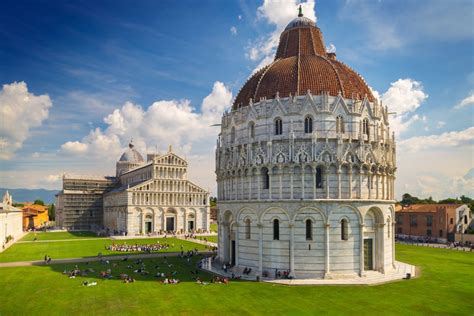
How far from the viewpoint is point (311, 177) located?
4316 centimetres

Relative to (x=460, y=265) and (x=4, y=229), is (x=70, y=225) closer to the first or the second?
(x=4, y=229)

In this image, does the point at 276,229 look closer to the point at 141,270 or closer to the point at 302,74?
the point at 141,270

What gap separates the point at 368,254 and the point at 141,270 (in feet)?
82.2

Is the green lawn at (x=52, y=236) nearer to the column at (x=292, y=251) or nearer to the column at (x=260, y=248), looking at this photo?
the column at (x=260, y=248)

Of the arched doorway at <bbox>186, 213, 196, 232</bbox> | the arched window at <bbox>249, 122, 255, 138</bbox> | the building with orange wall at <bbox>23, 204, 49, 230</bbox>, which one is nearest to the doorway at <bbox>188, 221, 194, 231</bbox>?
the arched doorway at <bbox>186, 213, 196, 232</bbox>

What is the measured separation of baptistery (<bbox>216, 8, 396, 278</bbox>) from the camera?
42469 millimetres

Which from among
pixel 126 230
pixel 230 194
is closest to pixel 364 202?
pixel 230 194

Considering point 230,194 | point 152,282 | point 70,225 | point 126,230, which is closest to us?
point 152,282

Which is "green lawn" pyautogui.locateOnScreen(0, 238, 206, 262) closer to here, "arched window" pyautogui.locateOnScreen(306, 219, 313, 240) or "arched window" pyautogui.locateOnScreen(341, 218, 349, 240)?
"arched window" pyautogui.locateOnScreen(306, 219, 313, 240)

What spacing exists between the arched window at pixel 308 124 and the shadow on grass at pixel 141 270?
1833 cm

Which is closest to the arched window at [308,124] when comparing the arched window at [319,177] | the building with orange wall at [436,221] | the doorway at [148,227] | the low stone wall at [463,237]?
the arched window at [319,177]

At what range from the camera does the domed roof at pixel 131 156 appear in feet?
460

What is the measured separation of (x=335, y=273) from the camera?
4184cm

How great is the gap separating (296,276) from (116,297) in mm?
17408
